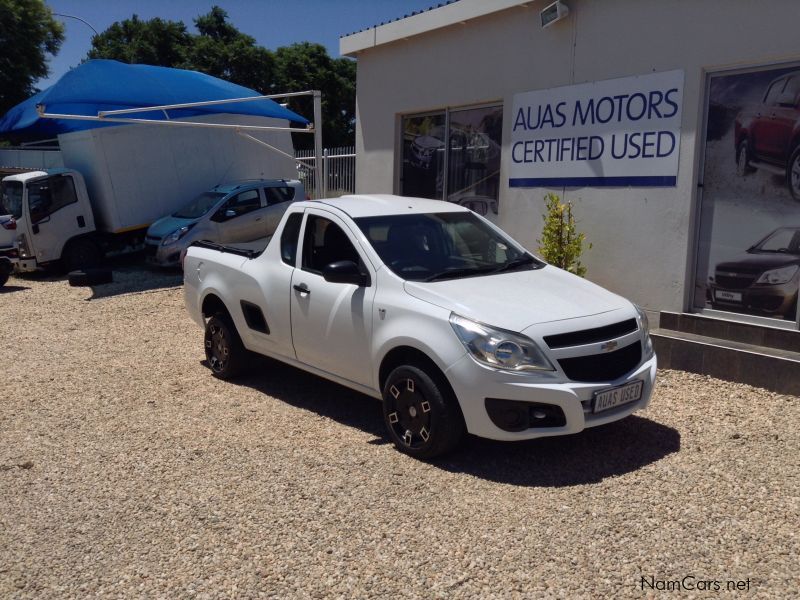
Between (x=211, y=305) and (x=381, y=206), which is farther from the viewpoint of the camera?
(x=211, y=305)

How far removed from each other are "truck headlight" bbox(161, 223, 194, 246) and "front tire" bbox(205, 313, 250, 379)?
25.1ft

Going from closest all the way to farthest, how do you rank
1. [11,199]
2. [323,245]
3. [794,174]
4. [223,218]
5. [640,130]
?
[323,245], [794,174], [640,130], [11,199], [223,218]

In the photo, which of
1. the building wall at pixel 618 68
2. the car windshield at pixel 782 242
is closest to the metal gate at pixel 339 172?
the building wall at pixel 618 68

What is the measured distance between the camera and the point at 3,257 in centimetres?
1348

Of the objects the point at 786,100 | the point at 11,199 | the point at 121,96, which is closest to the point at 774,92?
the point at 786,100

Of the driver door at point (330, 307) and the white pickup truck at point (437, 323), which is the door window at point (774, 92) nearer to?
the white pickup truck at point (437, 323)

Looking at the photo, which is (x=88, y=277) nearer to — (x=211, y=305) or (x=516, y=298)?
(x=211, y=305)

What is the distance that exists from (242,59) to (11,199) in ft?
88.3

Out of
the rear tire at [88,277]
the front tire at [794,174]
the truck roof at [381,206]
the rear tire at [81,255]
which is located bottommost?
the rear tire at [88,277]

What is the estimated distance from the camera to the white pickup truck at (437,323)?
468 centimetres

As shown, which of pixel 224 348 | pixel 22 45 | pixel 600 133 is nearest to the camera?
pixel 224 348

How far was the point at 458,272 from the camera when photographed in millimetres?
5555

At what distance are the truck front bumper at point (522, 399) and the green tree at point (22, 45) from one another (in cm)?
2852

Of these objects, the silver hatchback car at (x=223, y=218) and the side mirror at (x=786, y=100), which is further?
the silver hatchback car at (x=223, y=218)
